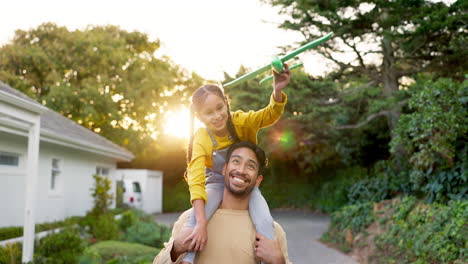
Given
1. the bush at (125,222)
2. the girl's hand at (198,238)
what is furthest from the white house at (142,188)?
the girl's hand at (198,238)

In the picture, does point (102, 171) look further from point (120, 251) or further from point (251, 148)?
point (251, 148)

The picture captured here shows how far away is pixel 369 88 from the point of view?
626 inches

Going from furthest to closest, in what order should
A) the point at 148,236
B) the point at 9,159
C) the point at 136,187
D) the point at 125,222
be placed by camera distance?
the point at 136,187, the point at 125,222, the point at 9,159, the point at 148,236

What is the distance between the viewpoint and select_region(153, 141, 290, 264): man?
2.75 metres

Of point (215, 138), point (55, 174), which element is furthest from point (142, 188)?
point (215, 138)

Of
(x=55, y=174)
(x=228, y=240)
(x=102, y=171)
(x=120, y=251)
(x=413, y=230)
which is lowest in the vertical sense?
(x=120, y=251)

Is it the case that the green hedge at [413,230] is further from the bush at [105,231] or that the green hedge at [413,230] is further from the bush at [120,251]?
the bush at [105,231]

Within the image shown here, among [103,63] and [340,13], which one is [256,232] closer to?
[340,13]

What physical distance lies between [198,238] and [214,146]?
60 cm

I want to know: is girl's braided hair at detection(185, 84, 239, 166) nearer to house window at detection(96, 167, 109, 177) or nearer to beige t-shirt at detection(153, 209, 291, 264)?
beige t-shirt at detection(153, 209, 291, 264)

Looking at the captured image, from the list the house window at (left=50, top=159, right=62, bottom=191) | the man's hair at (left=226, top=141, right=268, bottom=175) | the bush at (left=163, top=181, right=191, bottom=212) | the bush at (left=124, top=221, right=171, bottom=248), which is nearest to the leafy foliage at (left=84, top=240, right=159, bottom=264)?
the bush at (left=124, top=221, right=171, bottom=248)

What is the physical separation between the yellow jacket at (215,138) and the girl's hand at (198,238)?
17cm

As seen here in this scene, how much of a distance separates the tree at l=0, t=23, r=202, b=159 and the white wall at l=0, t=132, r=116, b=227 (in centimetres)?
603

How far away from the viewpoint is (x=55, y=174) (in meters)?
14.3
